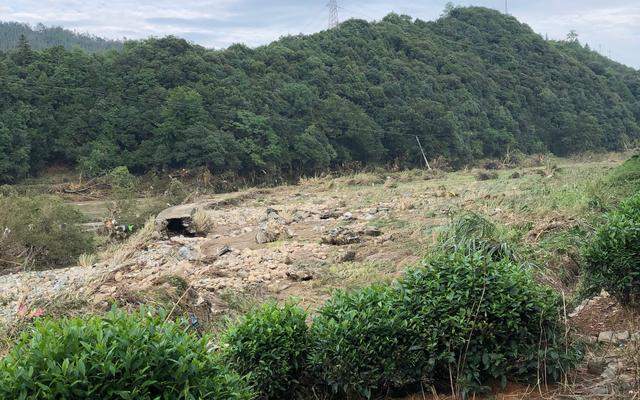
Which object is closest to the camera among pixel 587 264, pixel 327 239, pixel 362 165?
pixel 587 264

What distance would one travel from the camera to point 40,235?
10.9m

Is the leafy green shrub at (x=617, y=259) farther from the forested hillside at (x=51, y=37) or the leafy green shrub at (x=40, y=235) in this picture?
the forested hillside at (x=51, y=37)

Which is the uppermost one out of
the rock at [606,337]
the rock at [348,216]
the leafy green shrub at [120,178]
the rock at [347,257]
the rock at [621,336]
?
the rock at [621,336]

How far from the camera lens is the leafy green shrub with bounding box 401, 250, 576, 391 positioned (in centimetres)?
331

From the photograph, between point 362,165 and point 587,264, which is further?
point 362,165

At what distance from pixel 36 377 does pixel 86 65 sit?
27.3 m

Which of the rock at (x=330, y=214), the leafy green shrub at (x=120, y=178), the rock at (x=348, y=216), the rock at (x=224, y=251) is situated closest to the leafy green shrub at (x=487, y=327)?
the rock at (x=224, y=251)

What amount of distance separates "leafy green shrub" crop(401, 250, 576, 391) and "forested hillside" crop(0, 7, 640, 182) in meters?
21.9

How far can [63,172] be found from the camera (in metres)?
24.9

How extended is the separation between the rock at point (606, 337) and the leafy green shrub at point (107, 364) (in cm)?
271

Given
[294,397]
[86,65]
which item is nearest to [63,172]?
[86,65]

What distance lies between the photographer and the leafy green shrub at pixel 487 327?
3.31m

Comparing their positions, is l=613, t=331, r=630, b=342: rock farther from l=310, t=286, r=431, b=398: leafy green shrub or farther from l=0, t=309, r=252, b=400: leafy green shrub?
l=0, t=309, r=252, b=400: leafy green shrub

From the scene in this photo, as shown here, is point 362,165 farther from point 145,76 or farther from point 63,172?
point 63,172
